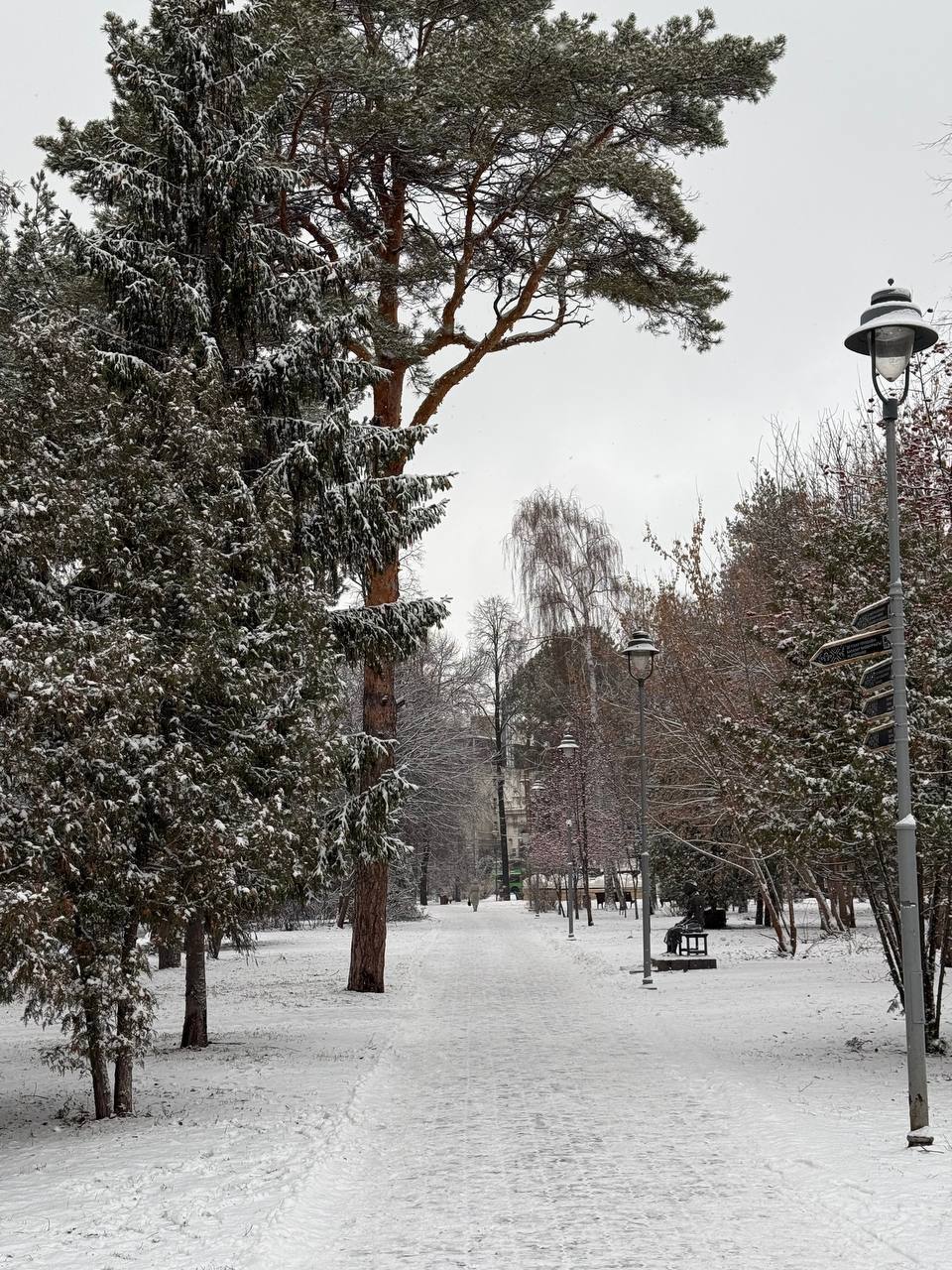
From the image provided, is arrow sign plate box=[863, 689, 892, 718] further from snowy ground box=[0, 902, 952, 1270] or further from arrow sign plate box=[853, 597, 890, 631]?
snowy ground box=[0, 902, 952, 1270]

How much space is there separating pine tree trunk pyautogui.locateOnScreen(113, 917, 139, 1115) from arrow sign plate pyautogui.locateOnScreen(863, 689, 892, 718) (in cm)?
528

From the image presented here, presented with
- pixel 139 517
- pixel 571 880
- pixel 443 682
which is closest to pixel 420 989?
pixel 139 517

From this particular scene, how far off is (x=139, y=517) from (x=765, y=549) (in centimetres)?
1649

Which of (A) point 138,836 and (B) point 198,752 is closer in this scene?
(A) point 138,836

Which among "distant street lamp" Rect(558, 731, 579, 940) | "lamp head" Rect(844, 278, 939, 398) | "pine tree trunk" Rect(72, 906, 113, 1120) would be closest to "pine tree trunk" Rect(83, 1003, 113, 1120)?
"pine tree trunk" Rect(72, 906, 113, 1120)

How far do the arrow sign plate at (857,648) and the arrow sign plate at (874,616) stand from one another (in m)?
0.07

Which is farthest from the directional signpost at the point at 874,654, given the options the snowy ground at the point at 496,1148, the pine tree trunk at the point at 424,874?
the pine tree trunk at the point at 424,874

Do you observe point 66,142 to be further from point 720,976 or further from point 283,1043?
point 720,976

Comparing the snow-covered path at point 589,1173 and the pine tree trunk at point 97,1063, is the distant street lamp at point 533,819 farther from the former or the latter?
the pine tree trunk at point 97,1063

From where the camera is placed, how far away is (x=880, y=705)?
27.1 ft

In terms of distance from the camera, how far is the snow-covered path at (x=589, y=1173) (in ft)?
18.3

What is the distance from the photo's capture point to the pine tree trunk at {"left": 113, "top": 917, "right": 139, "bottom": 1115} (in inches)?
339

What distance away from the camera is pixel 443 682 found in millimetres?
37281

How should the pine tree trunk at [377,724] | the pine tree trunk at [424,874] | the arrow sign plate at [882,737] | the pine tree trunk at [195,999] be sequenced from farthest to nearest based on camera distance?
1. the pine tree trunk at [424,874]
2. the pine tree trunk at [377,724]
3. the pine tree trunk at [195,999]
4. the arrow sign plate at [882,737]
